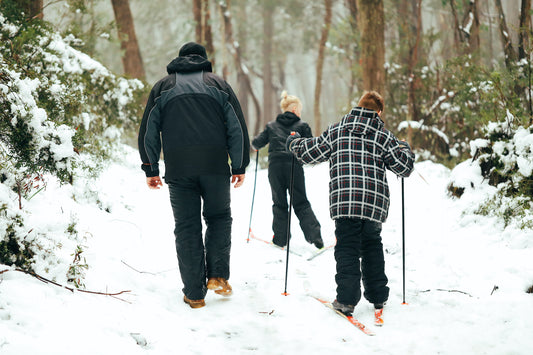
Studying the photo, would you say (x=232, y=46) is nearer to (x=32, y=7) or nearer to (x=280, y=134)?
(x=32, y=7)

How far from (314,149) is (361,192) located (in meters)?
0.57

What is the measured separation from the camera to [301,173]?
19.7ft

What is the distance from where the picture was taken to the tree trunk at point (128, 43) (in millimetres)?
12991

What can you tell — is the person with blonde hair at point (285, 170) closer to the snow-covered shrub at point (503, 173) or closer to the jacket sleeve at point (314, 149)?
A: the jacket sleeve at point (314, 149)

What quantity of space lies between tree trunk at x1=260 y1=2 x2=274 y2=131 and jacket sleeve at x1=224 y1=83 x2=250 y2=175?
2208cm

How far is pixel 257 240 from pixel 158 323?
128 inches

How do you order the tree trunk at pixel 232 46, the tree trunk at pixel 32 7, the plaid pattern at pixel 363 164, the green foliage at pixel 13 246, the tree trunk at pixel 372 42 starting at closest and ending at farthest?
1. the green foliage at pixel 13 246
2. the plaid pattern at pixel 363 164
3. the tree trunk at pixel 32 7
4. the tree trunk at pixel 372 42
5. the tree trunk at pixel 232 46

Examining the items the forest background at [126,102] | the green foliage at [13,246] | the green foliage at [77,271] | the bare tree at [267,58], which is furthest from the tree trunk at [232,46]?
the green foliage at [13,246]

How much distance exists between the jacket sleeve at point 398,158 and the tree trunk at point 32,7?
15.6ft

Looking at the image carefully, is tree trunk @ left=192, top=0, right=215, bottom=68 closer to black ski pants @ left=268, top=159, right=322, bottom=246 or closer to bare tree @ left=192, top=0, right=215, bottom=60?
bare tree @ left=192, top=0, right=215, bottom=60

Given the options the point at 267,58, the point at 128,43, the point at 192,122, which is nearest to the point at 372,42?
the point at 192,122

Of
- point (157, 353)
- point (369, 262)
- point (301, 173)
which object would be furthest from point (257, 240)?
point (157, 353)

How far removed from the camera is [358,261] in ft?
12.5

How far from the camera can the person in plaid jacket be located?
12.4 feet
